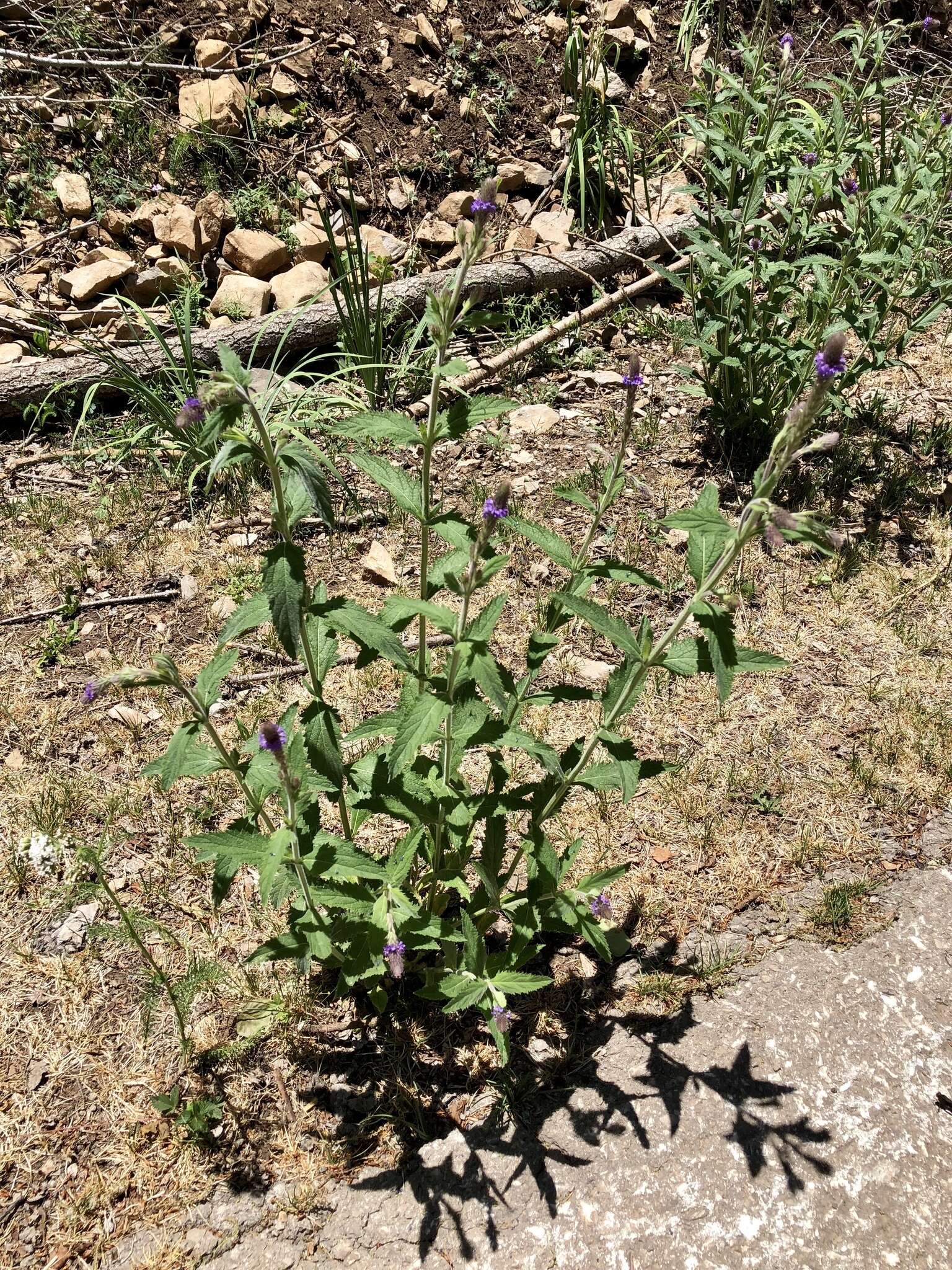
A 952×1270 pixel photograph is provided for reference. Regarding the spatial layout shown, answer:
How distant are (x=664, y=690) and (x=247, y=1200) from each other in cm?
205

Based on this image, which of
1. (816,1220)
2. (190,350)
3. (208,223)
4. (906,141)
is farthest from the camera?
(208,223)

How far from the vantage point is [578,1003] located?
8.36ft

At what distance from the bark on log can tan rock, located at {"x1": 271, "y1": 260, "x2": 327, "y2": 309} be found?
26cm

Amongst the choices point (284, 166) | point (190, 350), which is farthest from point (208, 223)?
point (190, 350)

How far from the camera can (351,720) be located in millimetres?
3217

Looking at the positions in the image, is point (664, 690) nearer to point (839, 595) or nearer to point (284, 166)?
point (839, 595)

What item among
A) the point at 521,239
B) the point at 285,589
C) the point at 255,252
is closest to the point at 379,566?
the point at 285,589

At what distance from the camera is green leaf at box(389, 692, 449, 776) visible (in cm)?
187

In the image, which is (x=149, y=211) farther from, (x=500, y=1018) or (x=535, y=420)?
(x=500, y=1018)

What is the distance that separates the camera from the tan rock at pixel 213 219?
504 centimetres

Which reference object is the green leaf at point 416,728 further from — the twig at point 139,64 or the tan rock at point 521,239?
the twig at point 139,64

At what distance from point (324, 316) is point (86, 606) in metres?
1.97

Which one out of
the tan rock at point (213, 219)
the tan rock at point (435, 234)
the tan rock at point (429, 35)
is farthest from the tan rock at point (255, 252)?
the tan rock at point (429, 35)

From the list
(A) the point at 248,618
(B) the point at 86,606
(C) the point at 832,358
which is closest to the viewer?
(C) the point at 832,358
